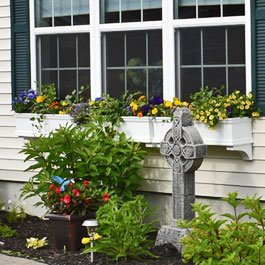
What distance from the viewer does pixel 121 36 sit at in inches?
342

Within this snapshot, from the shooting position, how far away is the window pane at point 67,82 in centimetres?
906

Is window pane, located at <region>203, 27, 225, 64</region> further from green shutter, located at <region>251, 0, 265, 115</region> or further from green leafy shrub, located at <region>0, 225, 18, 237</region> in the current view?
green leafy shrub, located at <region>0, 225, 18, 237</region>

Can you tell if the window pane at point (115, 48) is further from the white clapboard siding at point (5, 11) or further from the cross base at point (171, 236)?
the cross base at point (171, 236)

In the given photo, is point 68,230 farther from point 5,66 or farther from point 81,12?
point 5,66

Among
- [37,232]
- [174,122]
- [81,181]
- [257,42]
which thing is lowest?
[37,232]

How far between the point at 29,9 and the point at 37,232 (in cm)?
262

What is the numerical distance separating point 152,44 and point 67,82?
1.20 m

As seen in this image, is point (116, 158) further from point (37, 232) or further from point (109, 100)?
point (37, 232)

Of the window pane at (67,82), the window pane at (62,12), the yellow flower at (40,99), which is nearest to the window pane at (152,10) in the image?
the window pane at (62,12)

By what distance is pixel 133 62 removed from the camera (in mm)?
8617

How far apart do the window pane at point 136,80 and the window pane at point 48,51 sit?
1.04m

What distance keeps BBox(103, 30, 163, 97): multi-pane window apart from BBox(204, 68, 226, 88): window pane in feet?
1.77

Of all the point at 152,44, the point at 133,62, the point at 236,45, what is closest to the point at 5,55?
the point at 133,62

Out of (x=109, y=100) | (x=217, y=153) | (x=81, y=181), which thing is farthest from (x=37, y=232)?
(x=217, y=153)
